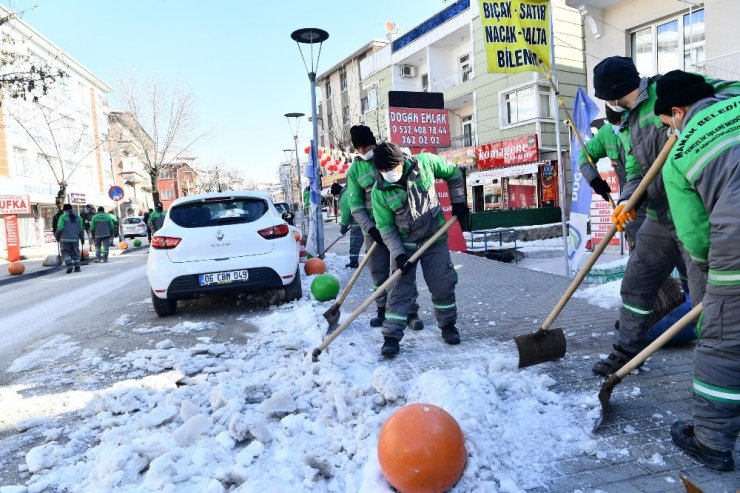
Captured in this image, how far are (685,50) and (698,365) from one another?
44.6 feet

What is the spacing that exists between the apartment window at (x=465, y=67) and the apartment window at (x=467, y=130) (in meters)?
2.03

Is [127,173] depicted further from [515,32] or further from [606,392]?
[606,392]

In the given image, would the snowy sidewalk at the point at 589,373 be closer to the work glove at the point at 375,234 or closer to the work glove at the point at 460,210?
the work glove at the point at 375,234

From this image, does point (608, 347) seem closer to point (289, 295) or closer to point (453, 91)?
point (289, 295)

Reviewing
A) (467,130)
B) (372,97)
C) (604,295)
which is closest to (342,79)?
(372,97)

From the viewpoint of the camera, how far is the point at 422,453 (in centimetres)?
204

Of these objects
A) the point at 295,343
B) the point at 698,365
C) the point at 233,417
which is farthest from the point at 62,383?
the point at 698,365

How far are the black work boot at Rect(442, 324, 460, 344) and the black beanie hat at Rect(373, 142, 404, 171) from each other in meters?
1.53

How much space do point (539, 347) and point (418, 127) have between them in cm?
818

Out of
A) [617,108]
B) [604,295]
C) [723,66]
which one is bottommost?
[604,295]

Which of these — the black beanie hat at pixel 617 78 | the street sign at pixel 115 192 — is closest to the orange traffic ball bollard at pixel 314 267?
the black beanie hat at pixel 617 78

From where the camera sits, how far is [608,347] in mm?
4043

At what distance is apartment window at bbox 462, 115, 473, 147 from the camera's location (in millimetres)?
26500

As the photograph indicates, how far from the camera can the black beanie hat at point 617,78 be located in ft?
10.9
